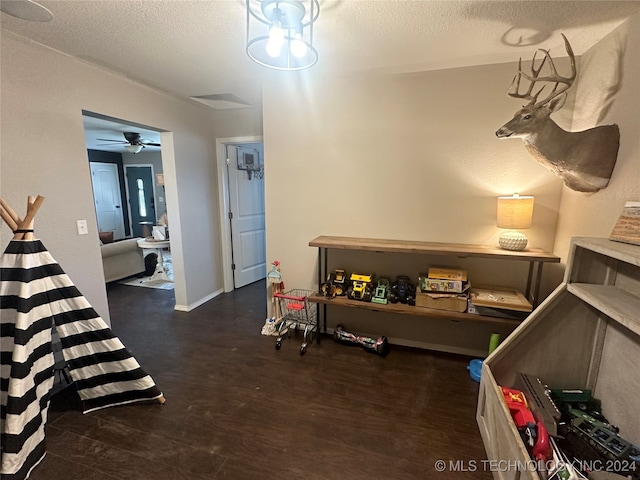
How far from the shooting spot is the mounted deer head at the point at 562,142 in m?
1.71

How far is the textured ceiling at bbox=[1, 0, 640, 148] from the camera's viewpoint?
1.60 metres

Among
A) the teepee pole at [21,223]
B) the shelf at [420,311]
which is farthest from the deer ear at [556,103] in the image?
the teepee pole at [21,223]

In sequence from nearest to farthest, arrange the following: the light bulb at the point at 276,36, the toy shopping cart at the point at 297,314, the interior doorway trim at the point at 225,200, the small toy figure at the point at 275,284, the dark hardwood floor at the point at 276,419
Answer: the light bulb at the point at 276,36
the dark hardwood floor at the point at 276,419
the toy shopping cart at the point at 297,314
the small toy figure at the point at 275,284
the interior doorway trim at the point at 225,200

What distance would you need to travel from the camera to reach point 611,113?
1722 mm

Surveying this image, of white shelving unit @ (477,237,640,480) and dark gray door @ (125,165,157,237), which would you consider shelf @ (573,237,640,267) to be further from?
dark gray door @ (125,165,157,237)

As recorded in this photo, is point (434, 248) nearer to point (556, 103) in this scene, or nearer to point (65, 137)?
point (556, 103)

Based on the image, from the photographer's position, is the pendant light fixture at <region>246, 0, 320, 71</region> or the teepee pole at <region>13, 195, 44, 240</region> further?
the teepee pole at <region>13, 195, 44, 240</region>

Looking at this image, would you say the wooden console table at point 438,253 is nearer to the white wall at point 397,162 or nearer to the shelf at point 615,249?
the white wall at point 397,162

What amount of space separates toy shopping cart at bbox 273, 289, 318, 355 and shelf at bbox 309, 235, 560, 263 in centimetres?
65

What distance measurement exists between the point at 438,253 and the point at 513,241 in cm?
54

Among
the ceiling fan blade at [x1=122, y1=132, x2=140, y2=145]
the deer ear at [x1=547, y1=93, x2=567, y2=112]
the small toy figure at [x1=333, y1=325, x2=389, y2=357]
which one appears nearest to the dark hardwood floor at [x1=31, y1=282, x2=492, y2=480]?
the small toy figure at [x1=333, y1=325, x2=389, y2=357]

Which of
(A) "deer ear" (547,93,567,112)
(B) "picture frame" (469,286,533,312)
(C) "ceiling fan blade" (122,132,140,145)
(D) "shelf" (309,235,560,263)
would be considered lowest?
(B) "picture frame" (469,286,533,312)

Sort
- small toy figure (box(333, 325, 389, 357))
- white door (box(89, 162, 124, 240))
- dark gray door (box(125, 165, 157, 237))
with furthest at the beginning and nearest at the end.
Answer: dark gray door (box(125, 165, 157, 237)), white door (box(89, 162, 124, 240)), small toy figure (box(333, 325, 389, 357))

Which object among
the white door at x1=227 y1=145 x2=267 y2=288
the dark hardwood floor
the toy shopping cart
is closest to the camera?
the dark hardwood floor
